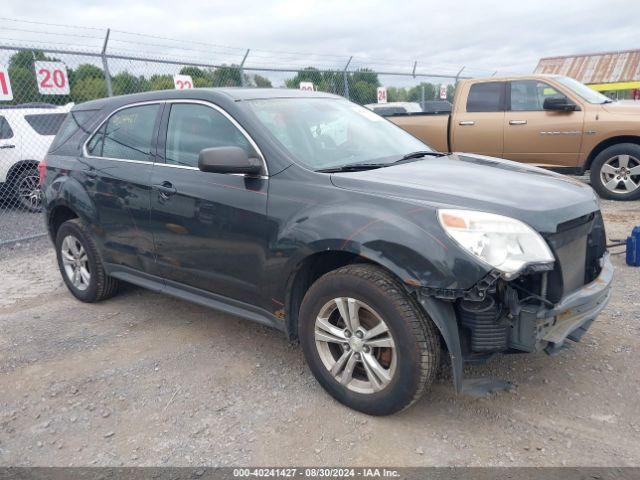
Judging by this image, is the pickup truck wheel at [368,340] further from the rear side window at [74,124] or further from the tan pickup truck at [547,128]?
the tan pickup truck at [547,128]

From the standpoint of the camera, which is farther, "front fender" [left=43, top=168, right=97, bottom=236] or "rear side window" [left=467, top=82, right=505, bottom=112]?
"rear side window" [left=467, top=82, right=505, bottom=112]

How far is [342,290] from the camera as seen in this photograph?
288 cm

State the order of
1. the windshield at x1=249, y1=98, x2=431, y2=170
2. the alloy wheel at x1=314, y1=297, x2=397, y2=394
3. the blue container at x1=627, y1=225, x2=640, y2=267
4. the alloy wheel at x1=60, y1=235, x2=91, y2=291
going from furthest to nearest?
1. the blue container at x1=627, y1=225, x2=640, y2=267
2. the alloy wheel at x1=60, y1=235, x2=91, y2=291
3. the windshield at x1=249, y1=98, x2=431, y2=170
4. the alloy wheel at x1=314, y1=297, x2=397, y2=394

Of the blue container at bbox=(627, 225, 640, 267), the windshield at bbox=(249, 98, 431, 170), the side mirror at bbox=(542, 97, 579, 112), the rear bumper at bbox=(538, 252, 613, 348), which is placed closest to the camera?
the rear bumper at bbox=(538, 252, 613, 348)

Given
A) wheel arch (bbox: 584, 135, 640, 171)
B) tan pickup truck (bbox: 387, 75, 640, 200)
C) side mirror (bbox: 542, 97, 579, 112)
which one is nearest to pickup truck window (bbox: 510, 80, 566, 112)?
tan pickup truck (bbox: 387, 75, 640, 200)

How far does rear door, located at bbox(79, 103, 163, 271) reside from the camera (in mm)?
3969

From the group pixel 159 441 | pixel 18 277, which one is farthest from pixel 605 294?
pixel 18 277

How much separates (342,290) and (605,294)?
1503 mm

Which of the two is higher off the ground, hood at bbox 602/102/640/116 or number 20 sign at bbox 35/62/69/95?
number 20 sign at bbox 35/62/69/95

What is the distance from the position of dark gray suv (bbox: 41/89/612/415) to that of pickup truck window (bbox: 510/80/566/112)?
489 centimetres

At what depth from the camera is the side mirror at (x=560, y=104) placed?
311 inches

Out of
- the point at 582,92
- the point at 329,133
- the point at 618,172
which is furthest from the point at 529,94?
the point at 329,133

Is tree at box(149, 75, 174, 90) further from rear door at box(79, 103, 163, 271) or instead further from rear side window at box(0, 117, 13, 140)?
rear door at box(79, 103, 163, 271)

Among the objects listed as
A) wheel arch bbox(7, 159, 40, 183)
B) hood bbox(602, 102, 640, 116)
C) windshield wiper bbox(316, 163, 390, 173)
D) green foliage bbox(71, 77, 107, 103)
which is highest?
green foliage bbox(71, 77, 107, 103)
